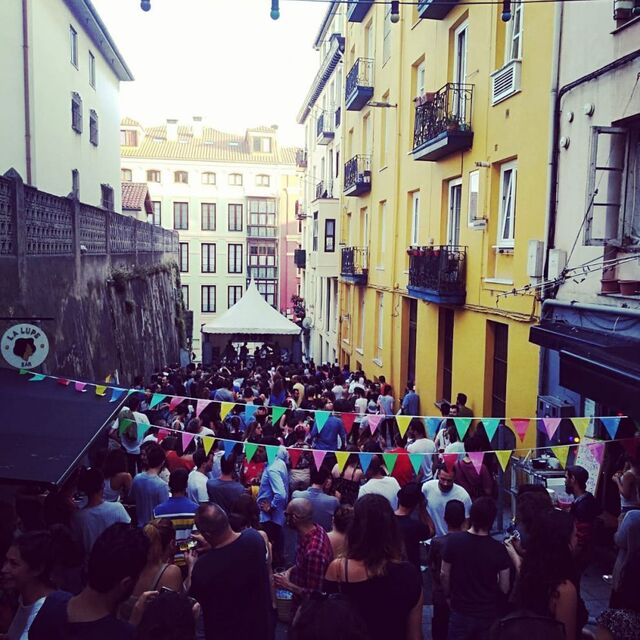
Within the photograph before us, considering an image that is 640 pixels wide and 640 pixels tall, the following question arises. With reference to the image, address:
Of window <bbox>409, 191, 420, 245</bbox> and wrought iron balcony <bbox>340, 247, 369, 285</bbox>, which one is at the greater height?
window <bbox>409, 191, 420, 245</bbox>

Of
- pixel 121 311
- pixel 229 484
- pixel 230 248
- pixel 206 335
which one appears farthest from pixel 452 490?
pixel 230 248

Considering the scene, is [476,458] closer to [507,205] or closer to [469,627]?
[469,627]

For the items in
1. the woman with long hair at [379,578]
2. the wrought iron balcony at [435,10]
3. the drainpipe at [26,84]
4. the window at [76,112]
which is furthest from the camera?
the window at [76,112]

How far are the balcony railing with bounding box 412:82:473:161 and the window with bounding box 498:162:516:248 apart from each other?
132cm

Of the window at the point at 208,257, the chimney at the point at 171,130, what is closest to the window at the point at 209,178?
the chimney at the point at 171,130

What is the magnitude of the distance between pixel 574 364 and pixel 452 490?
251 centimetres

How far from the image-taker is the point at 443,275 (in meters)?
12.2

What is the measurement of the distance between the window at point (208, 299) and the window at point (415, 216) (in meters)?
38.3

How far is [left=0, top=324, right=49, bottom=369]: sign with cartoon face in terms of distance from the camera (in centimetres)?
751

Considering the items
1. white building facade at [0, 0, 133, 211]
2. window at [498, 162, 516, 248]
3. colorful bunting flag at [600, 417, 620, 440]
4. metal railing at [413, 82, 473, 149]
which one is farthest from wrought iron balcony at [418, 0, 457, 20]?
white building facade at [0, 0, 133, 211]

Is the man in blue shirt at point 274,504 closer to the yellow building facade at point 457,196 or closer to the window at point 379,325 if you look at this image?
the yellow building facade at point 457,196

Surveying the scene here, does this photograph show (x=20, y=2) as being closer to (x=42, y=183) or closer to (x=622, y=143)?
(x=42, y=183)

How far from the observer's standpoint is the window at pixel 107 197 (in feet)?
84.7

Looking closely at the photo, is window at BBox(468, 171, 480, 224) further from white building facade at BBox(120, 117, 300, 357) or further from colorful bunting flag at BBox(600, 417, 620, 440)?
white building facade at BBox(120, 117, 300, 357)
